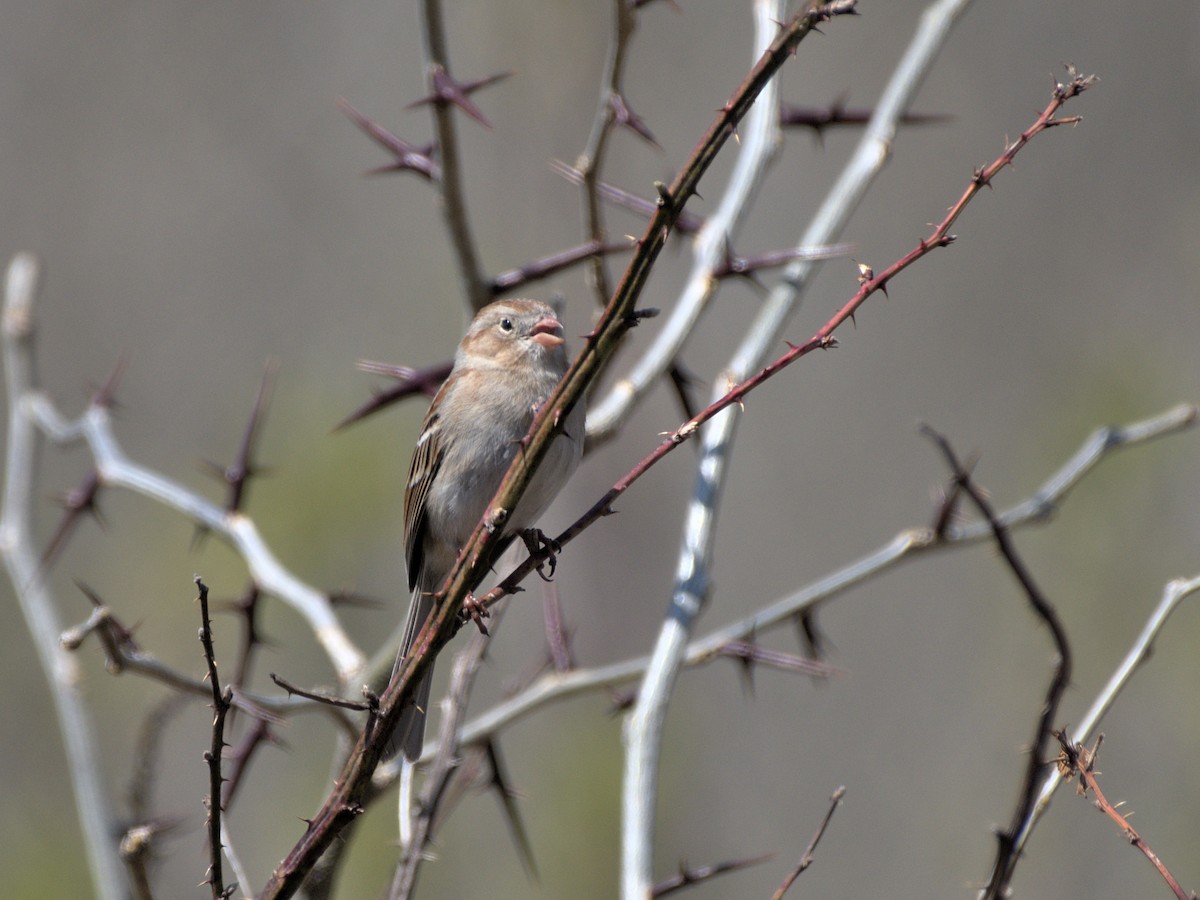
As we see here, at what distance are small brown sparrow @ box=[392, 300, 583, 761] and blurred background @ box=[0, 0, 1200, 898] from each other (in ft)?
9.00

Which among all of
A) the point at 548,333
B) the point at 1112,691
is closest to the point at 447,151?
the point at 548,333

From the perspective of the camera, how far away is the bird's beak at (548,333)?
3479 millimetres

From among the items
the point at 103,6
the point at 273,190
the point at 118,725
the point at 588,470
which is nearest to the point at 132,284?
the point at 273,190

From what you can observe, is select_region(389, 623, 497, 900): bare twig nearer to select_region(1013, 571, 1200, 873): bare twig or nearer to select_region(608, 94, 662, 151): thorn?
select_region(1013, 571, 1200, 873): bare twig

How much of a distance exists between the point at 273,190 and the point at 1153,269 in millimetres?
7338

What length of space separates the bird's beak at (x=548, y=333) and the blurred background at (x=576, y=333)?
3.22 meters

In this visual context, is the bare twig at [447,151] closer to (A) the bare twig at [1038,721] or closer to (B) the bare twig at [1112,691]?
(A) the bare twig at [1038,721]

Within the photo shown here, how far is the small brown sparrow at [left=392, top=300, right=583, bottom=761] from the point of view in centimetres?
338

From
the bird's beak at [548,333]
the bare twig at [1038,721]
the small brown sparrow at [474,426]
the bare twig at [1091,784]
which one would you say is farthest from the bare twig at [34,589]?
the bare twig at [1091,784]

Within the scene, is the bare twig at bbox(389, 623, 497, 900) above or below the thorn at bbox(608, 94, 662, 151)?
below

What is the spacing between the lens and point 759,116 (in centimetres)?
317

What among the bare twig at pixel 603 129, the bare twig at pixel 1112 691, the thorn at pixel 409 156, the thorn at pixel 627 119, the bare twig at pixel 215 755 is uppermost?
the thorn at pixel 409 156

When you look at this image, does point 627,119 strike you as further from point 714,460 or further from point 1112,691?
point 1112,691

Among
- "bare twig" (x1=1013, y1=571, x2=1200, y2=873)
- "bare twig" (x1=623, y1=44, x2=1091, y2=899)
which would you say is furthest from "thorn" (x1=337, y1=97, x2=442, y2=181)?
"bare twig" (x1=1013, y1=571, x2=1200, y2=873)
